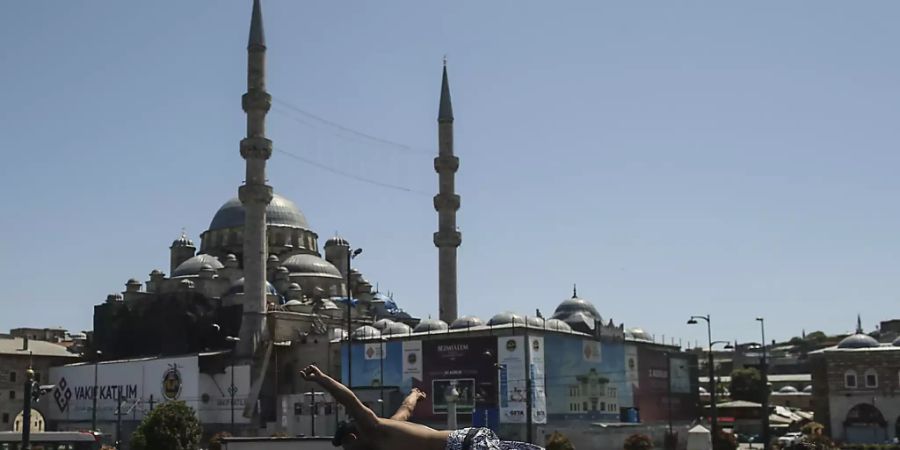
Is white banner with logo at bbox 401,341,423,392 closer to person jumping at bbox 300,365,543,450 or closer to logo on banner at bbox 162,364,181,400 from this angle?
logo on banner at bbox 162,364,181,400

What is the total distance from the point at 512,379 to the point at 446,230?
51.6 ft

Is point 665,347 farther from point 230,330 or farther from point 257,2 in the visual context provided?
point 257,2

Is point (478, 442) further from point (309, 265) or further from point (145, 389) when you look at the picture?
point (309, 265)

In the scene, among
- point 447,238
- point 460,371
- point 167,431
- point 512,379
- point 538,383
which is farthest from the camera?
point 447,238

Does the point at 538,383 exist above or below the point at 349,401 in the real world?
below

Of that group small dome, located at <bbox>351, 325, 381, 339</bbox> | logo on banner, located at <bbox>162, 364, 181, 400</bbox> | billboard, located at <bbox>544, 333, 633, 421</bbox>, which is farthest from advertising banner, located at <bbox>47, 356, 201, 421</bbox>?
billboard, located at <bbox>544, 333, 633, 421</bbox>

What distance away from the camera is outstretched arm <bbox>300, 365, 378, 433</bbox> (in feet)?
14.0

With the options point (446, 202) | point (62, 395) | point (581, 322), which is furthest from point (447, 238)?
point (62, 395)

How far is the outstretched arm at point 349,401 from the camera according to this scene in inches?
169

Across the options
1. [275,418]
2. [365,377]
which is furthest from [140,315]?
[365,377]

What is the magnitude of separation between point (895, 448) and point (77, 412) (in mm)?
52090

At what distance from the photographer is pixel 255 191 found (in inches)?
2347

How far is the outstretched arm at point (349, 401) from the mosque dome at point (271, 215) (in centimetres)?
7745

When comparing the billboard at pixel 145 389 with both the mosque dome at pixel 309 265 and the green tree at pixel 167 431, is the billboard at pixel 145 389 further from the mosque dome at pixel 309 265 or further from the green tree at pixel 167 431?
the green tree at pixel 167 431
